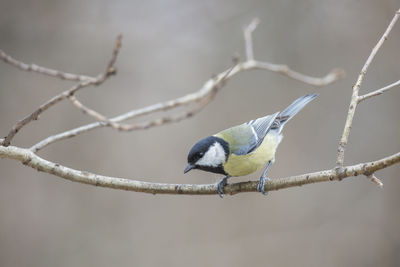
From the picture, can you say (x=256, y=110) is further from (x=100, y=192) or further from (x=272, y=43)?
(x=100, y=192)

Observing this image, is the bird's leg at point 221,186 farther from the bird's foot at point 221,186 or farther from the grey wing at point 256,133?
the grey wing at point 256,133

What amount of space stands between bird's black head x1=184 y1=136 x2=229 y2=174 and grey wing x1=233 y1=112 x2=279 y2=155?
11 cm

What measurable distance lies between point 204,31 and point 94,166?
7.30 feet

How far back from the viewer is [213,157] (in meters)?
2.49

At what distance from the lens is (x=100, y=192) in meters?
4.54

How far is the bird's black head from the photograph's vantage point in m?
2.43

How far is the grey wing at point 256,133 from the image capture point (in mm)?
2561

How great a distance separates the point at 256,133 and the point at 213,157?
1.46 ft

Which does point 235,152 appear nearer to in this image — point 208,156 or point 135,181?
point 208,156

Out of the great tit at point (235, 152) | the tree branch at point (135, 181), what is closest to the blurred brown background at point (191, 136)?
the great tit at point (235, 152)

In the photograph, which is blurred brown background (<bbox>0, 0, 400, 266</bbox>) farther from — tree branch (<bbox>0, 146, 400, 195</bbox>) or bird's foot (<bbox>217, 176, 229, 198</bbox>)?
tree branch (<bbox>0, 146, 400, 195</bbox>)

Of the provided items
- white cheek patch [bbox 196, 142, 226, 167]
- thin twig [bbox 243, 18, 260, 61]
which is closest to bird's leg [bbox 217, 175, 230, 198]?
white cheek patch [bbox 196, 142, 226, 167]

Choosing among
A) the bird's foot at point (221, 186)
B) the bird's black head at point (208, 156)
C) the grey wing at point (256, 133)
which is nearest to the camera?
the bird's foot at point (221, 186)

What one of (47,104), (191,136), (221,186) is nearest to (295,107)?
(221,186)
